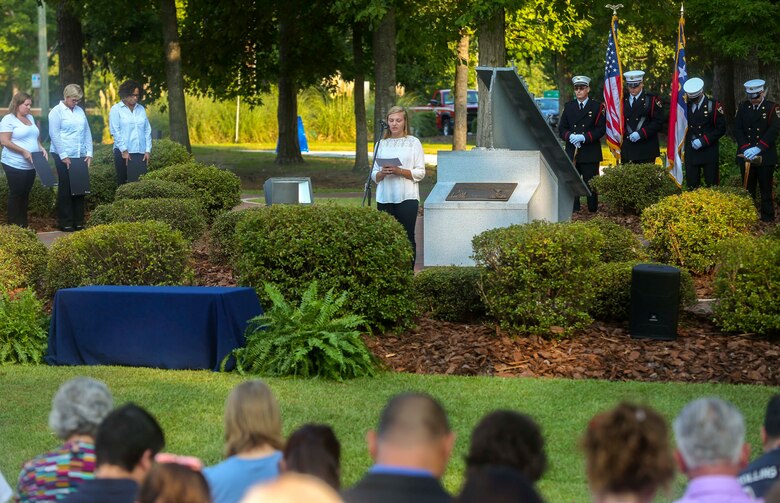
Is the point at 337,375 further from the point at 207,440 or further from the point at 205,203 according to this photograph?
the point at 205,203

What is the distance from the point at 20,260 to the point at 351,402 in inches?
204

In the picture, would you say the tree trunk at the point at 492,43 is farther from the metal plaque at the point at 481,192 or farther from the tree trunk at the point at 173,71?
the metal plaque at the point at 481,192

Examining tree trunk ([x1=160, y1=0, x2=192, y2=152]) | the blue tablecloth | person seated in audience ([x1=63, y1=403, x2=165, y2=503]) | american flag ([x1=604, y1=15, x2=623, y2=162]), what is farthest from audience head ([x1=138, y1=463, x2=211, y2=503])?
tree trunk ([x1=160, y1=0, x2=192, y2=152])

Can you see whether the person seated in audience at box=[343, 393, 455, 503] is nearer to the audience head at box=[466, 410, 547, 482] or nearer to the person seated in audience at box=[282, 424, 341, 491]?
the audience head at box=[466, 410, 547, 482]

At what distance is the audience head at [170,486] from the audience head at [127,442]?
376 millimetres

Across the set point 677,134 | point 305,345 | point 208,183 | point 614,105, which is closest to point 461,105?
point 614,105

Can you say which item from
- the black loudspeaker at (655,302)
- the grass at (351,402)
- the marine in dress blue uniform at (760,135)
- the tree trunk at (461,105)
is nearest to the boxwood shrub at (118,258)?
the grass at (351,402)

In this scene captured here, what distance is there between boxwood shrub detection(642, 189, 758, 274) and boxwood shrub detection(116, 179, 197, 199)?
5.92 meters

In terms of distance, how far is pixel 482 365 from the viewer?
384 inches

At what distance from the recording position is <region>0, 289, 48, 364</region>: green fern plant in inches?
394

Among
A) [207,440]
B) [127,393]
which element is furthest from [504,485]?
[127,393]

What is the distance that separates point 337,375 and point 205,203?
7.57 meters

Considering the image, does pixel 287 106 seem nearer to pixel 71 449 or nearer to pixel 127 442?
pixel 71 449

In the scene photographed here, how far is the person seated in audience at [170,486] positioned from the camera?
4.15m
